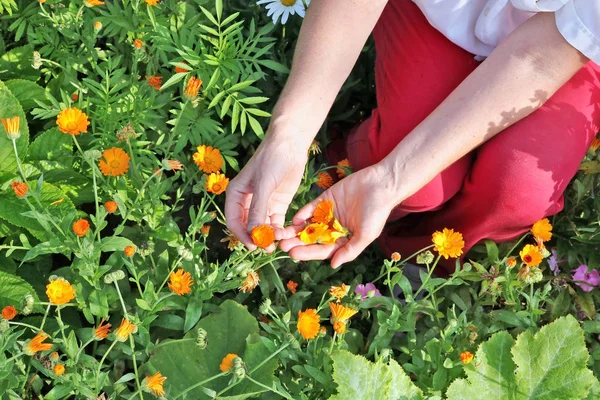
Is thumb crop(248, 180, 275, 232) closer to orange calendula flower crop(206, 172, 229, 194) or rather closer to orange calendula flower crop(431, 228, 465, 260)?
orange calendula flower crop(206, 172, 229, 194)

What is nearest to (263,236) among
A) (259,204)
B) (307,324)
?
(259,204)

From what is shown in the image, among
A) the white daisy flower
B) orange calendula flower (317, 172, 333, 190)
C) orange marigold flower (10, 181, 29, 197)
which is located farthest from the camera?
the white daisy flower

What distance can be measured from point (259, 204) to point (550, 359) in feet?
2.22

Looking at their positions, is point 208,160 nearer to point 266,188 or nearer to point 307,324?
point 266,188

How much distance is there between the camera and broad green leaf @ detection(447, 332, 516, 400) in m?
1.24

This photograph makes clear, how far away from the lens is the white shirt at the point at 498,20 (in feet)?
3.88

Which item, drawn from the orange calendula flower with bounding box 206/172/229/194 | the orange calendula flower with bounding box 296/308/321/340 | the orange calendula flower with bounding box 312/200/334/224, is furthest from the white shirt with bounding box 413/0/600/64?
the orange calendula flower with bounding box 296/308/321/340

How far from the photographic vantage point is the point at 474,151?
1.53 m

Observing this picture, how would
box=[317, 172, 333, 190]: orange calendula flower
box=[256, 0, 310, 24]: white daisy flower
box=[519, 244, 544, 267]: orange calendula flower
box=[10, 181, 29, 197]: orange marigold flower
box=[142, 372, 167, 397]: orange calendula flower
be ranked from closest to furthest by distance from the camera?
box=[142, 372, 167, 397]: orange calendula flower < box=[10, 181, 29, 197]: orange marigold flower < box=[519, 244, 544, 267]: orange calendula flower < box=[317, 172, 333, 190]: orange calendula flower < box=[256, 0, 310, 24]: white daisy flower

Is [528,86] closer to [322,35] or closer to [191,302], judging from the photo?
[322,35]

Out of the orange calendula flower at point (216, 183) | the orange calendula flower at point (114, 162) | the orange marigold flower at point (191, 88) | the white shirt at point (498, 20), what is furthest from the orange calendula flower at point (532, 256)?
the orange calendula flower at point (114, 162)

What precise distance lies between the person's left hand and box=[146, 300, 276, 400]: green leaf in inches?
7.6

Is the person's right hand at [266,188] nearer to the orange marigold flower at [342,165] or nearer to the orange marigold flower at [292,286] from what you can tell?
the orange marigold flower at [292,286]

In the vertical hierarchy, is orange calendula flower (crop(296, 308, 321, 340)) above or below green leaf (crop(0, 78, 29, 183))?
below
